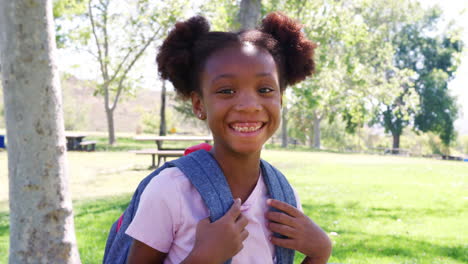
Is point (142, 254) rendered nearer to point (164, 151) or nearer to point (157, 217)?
point (157, 217)

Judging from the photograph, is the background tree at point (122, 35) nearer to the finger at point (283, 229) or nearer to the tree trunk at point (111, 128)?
the tree trunk at point (111, 128)

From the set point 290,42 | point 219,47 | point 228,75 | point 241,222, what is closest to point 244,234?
point 241,222

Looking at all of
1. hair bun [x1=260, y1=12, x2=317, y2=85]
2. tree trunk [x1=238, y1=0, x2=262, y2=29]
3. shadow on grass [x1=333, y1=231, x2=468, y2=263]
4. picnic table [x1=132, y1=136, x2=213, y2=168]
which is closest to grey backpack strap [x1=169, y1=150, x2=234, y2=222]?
hair bun [x1=260, y1=12, x2=317, y2=85]

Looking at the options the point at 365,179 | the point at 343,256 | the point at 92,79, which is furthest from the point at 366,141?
the point at 343,256

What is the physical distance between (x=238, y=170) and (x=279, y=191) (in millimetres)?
186

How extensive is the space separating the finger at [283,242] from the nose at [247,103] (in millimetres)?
479

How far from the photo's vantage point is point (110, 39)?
25250 mm

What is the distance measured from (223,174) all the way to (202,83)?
1.17ft

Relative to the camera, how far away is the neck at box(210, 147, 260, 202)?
173 centimetres

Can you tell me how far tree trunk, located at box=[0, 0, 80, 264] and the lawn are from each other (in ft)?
5.90

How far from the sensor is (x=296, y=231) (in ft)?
5.49

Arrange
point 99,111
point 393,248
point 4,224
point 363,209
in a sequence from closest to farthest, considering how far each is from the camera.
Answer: point 393,248 → point 4,224 → point 363,209 → point 99,111

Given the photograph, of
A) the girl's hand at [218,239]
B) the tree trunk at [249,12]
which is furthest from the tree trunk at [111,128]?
the girl's hand at [218,239]

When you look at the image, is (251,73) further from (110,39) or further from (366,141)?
(366,141)
